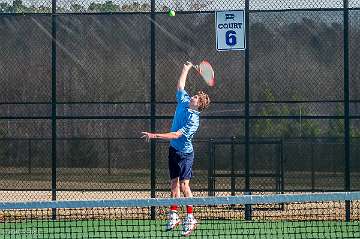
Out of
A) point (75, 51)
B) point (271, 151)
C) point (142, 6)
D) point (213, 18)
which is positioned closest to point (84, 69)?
point (75, 51)

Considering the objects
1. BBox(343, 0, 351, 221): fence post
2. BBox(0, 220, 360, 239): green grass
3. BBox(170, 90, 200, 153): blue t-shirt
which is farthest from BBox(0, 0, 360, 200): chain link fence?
BBox(170, 90, 200, 153): blue t-shirt

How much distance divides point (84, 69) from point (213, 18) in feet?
7.19

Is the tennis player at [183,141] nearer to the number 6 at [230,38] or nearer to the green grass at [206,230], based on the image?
the green grass at [206,230]

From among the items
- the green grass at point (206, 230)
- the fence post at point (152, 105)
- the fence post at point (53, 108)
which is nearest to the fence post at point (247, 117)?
the green grass at point (206, 230)

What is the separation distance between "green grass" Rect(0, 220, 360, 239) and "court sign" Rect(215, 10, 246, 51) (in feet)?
7.66

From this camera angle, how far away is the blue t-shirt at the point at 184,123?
1154cm

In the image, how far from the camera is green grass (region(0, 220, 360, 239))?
438 inches

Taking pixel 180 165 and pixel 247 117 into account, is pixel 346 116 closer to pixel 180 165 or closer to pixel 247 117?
pixel 247 117

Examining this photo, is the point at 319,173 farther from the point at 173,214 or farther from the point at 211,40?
the point at 173,214

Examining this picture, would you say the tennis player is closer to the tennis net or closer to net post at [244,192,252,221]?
the tennis net

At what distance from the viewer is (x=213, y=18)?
47.3 feet

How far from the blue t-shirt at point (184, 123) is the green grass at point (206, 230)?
3.18 ft

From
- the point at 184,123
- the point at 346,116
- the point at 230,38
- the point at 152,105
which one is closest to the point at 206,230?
the point at 184,123

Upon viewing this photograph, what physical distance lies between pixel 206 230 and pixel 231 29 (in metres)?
3.06
